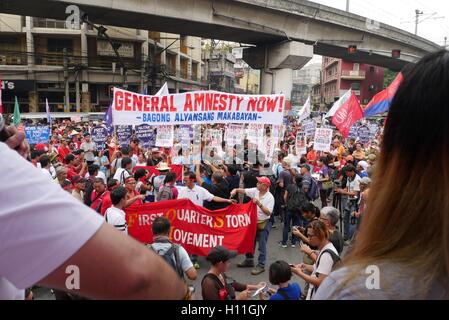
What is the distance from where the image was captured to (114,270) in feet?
2.51

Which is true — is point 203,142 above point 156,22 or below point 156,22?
below

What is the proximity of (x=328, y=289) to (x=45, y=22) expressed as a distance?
4298 centimetres

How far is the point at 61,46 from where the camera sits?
1491 inches

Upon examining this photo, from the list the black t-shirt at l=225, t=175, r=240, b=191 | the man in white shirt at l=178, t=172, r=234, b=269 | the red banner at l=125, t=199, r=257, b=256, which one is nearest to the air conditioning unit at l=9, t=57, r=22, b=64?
the black t-shirt at l=225, t=175, r=240, b=191

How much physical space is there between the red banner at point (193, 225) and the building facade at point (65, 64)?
31180 mm

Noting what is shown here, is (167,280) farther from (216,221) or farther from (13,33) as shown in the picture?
(13,33)

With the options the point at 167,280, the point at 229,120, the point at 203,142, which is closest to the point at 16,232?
the point at 167,280

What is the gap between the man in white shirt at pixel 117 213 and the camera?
4.86 m

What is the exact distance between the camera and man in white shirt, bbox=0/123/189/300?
0.72 metres

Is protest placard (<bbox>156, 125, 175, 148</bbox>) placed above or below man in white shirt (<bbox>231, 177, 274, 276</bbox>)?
above

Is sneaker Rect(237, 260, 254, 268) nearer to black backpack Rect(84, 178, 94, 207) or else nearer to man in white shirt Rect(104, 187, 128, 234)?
man in white shirt Rect(104, 187, 128, 234)

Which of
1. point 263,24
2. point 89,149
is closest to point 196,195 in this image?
point 89,149

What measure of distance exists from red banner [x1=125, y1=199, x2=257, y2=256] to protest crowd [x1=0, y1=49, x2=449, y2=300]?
0.11 ft

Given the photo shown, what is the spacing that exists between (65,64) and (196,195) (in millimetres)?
34054
